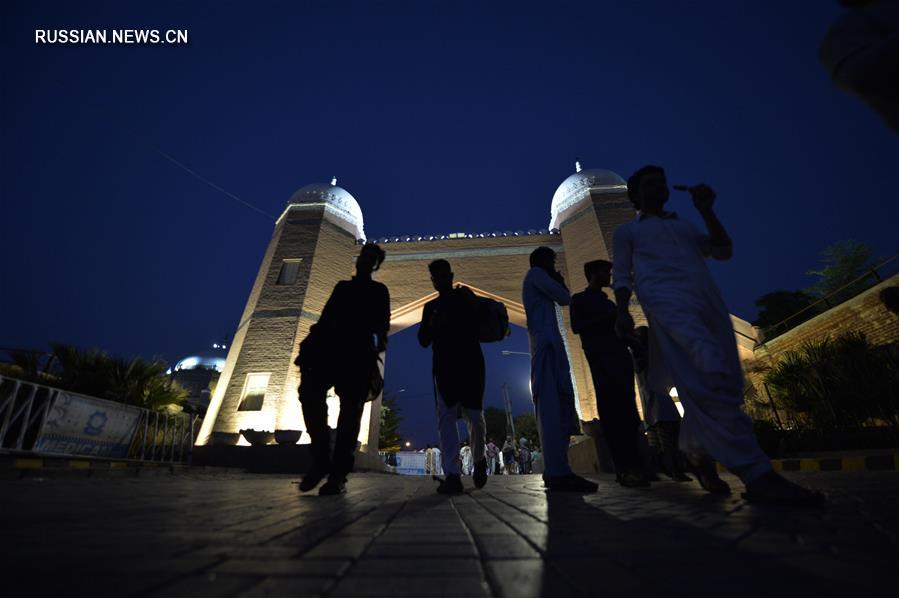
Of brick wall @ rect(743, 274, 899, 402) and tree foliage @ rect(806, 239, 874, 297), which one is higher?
tree foliage @ rect(806, 239, 874, 297)

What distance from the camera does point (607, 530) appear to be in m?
1.29

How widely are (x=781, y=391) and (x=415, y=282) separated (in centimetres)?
1215

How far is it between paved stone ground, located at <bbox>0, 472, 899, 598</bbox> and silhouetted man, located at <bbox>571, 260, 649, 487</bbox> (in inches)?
63.1

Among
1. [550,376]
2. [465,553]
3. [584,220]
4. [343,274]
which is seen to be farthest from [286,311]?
[465,553]

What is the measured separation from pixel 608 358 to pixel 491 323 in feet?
3.27

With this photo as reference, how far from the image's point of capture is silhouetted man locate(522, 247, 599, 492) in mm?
2980

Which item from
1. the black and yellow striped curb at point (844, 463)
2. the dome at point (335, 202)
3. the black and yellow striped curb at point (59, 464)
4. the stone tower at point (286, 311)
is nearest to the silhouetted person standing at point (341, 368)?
the black and yellow striped curb at point (59, 464)

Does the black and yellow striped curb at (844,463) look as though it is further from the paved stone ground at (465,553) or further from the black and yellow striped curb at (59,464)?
the black and yellow striped curb at (59,464)

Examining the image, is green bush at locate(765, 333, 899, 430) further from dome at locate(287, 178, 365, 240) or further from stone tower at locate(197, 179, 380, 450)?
dome at locate(287, 178, 365, 240)

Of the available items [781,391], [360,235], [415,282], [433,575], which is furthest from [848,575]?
[360,235]

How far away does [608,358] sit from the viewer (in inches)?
138

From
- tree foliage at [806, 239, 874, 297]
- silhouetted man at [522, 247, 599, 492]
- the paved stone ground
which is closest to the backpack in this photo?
silhouetted man at [522, 247, 599, 492]

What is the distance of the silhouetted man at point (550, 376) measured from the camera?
9.78 ft

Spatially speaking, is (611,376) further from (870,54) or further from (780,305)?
(780,305)
